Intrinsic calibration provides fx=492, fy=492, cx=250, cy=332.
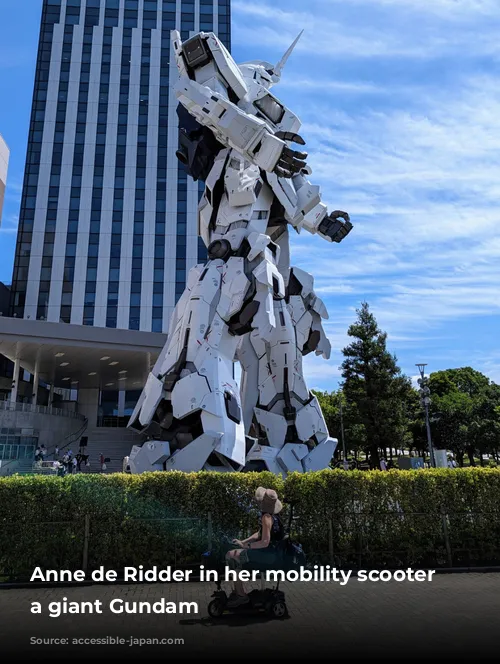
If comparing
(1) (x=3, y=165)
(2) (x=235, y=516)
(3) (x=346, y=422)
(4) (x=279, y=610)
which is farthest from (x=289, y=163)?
(1) (x=3, y=165)

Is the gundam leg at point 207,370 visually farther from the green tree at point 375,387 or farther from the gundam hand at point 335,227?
the green tree at point 375,387

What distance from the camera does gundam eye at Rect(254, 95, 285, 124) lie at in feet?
53.5

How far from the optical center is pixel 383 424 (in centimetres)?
3666

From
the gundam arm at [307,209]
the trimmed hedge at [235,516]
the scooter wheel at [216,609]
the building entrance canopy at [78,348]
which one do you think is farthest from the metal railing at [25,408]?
the scooter wheel at [216,609]

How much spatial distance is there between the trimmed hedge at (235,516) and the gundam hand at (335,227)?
30.2 feet

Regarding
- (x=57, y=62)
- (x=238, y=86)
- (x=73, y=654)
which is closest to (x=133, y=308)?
(x=57, y=62)

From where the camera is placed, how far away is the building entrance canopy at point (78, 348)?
2961 cm

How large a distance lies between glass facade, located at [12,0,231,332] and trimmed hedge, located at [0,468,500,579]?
42.0m

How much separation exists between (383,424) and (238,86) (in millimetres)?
27970

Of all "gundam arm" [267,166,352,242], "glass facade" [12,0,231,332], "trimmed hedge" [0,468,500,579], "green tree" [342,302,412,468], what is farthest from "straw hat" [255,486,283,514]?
"glass facade" [12,0,231,332]

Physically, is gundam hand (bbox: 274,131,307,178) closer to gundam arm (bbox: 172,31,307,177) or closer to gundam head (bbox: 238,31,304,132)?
gundam arm (bbox: 172,31,307,177)

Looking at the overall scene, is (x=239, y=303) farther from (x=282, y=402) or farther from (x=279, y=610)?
(x=279, y=610)

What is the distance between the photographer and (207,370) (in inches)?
516

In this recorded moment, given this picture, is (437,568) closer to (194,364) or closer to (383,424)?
(194,364)
